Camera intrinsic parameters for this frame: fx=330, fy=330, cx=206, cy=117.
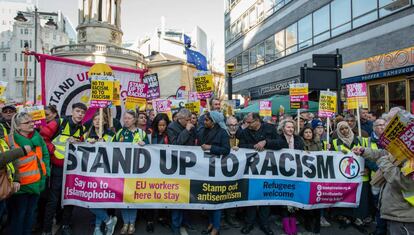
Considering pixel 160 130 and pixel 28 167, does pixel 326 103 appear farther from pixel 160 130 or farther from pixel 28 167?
pixel 28 167

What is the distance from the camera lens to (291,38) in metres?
21.8

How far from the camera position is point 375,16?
1473 centimetres

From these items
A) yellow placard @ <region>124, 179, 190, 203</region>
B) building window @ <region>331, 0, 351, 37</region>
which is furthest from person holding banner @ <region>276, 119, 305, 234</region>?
building window @ <region>331, 0, 351, 37</region>

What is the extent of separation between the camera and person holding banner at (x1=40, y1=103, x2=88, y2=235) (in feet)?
16.5

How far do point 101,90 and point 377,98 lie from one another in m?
13.1

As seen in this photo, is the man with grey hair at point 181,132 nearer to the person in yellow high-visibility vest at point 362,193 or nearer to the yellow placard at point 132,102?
the yellow placard at point 132,102

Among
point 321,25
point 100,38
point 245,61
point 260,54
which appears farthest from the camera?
point 100,38

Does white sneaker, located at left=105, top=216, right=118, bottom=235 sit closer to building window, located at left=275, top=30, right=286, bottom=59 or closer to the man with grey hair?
the man with grey hair

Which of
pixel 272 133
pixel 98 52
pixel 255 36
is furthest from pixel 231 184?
pixel 98 52

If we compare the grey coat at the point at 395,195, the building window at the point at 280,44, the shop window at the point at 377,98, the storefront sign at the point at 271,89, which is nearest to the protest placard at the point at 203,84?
the grey coat at the point at 395,195

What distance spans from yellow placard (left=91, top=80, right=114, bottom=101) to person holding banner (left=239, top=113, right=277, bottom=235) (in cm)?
249

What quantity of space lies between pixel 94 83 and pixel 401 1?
1313 centimetres

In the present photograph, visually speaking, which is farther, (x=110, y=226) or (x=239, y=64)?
(x=239, y=64)

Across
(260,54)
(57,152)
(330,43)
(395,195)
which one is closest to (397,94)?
(330,43)
